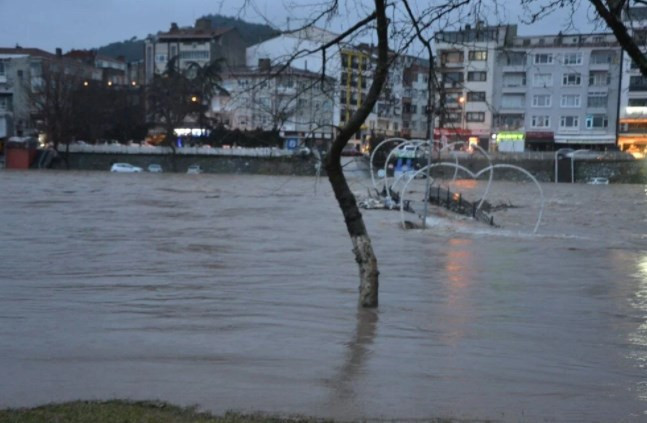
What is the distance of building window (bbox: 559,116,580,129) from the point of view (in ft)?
290

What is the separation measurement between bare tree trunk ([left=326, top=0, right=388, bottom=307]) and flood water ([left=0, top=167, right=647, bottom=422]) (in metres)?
0.86

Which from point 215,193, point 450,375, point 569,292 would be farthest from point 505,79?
point 450,375

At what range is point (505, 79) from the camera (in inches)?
3531

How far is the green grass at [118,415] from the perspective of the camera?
554cm

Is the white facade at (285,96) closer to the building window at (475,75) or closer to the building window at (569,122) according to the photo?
the building window at (475,75)

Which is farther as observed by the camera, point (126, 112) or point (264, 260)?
point (126, 112)

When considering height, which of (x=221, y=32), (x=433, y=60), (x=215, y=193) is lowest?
(x=215, y=193)

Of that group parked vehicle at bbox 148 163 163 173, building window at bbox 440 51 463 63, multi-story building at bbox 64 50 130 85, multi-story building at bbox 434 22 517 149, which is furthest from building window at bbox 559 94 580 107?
building window at bbox 440 51 463 63

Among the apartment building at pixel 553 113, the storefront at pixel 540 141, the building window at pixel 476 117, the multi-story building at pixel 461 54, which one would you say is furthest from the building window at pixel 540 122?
the multi-story building at pixel 461 54

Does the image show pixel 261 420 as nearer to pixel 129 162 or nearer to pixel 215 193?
→ pixel 215 193

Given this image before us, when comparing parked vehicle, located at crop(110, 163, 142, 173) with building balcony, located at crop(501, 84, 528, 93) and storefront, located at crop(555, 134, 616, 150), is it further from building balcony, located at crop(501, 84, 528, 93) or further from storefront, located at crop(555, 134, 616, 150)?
storefront, located at crop(555, 134, 616, 150)

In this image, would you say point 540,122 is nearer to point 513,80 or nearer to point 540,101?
point 540,101

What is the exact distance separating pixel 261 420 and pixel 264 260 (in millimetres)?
13228

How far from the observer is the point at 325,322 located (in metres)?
11.1
